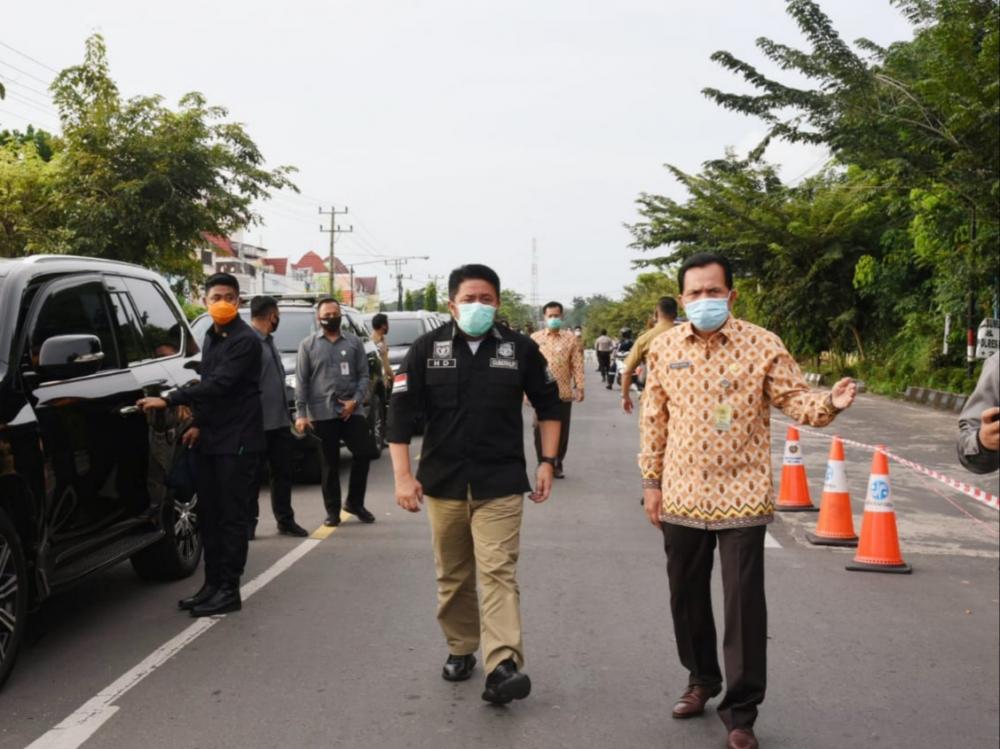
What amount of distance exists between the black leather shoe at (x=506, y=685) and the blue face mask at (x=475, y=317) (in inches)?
55.6

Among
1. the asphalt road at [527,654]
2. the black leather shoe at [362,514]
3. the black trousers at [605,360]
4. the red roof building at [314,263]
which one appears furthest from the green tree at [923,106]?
the red roof building at [314,263]

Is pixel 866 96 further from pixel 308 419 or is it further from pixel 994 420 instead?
pixel 994 420

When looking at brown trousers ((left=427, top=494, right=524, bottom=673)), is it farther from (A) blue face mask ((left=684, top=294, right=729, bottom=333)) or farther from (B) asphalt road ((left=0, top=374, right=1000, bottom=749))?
(A) blue face mask ((left=684, top=294, right=729, bottom=333))

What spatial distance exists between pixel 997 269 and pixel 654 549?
40.1 ft

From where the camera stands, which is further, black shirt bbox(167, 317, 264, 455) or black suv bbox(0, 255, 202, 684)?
black shirt bbox(167, 317, 264, 455)

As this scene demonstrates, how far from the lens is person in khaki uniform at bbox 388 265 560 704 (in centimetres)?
475

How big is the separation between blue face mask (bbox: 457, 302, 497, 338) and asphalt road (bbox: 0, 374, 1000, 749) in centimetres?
161

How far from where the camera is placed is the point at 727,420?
4285 millimetres

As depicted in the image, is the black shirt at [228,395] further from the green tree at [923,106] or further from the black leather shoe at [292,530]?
the green tree at [923,106]

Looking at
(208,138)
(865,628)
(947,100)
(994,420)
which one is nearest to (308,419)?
(865,628)

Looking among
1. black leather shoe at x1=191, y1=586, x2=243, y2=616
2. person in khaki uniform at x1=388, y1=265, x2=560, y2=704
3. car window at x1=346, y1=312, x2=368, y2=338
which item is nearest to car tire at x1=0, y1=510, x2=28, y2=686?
black leather shoe at x1=191, y1=586, x2=243, y2=616

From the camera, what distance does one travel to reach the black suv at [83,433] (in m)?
4.89

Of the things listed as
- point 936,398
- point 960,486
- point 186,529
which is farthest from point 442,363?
point 936,398

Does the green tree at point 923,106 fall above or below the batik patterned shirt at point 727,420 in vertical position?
above
